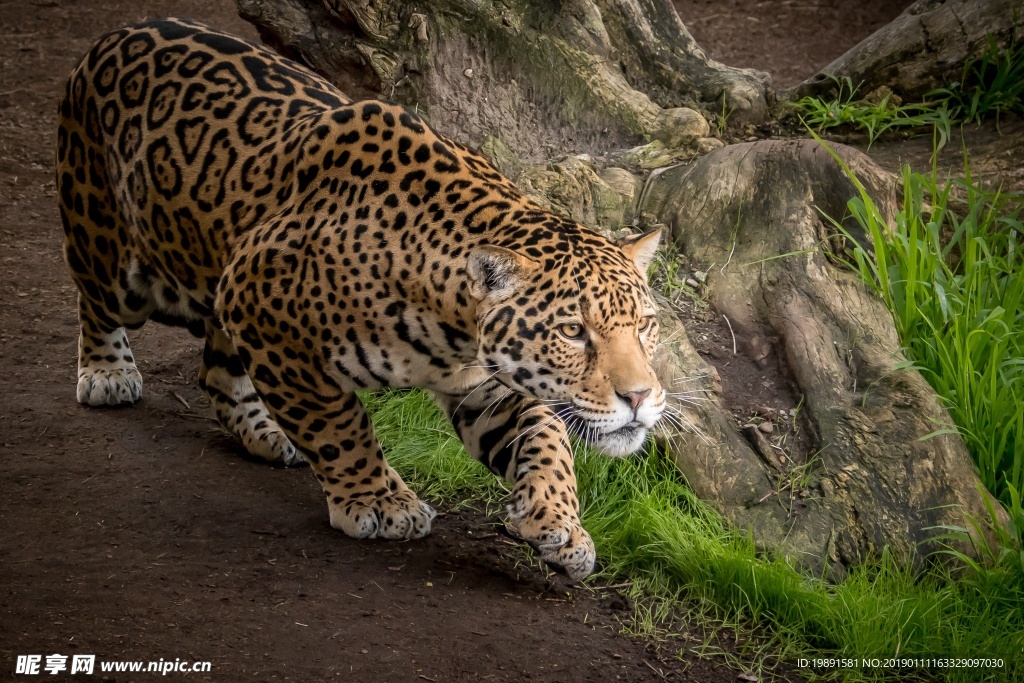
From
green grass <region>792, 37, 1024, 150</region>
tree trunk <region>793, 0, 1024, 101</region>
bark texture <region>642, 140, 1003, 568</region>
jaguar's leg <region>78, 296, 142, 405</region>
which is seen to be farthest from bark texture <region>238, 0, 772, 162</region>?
jaguar's leg <region>78, 296, 142, 405</region>

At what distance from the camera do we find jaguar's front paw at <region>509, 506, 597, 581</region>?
193 inches

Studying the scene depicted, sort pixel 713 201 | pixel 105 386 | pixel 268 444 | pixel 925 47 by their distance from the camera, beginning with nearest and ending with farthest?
1. pixel 268 444
2. pixel 105 386
3. pixel 713 201
4. pixel 925 47

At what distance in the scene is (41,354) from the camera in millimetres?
7160

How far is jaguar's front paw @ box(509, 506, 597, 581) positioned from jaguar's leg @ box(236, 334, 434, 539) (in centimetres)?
69

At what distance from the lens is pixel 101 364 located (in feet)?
21.0

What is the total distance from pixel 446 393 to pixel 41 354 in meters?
3.43

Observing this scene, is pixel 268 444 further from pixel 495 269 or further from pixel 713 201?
pixel 713 201

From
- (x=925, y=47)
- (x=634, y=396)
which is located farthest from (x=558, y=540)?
(x=925, y=47)

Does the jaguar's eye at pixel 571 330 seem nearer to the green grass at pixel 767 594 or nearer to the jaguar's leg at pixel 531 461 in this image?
the jaguar's leg at pixel 531 461

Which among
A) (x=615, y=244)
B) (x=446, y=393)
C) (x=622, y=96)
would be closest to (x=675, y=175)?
(x=622, y=96)

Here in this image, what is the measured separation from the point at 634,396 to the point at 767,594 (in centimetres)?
139

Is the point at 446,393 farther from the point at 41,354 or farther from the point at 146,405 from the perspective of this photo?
the point at 41,354

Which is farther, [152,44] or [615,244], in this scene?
[152,44]

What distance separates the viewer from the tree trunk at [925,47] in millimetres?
7656
